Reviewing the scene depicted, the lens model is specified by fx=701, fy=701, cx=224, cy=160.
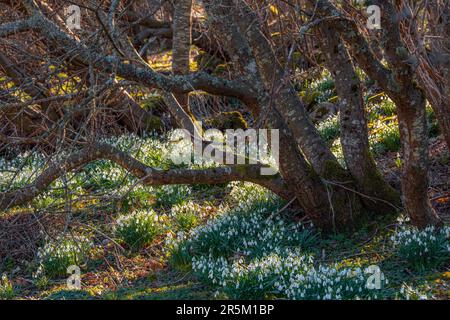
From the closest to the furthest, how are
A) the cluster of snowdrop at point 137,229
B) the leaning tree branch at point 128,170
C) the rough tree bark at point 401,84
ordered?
the rough tree bark at point 401,84 < the leaning tree branch at point 128,170 < the cluster of snowdrop at point 137,229

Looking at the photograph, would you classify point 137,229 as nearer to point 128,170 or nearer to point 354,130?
point 128,170

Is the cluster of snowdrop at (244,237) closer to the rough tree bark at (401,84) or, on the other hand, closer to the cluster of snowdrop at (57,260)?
the cluster of snowdrop at (57,260)

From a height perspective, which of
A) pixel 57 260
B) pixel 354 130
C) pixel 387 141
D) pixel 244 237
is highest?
pixel 387 141

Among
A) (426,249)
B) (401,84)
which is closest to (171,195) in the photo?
(426,249)

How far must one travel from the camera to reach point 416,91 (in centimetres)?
517

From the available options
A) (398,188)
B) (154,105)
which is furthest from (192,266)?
(154,105)

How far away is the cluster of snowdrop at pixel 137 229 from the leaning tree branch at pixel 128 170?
4.26ft

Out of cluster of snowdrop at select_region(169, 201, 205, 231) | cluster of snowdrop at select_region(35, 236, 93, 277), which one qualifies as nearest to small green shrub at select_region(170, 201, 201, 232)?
cluster of snowdrop at select_region(169, 201, 205, 231)

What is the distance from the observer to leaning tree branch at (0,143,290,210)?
5676 mm

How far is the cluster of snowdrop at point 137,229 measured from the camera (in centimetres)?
719

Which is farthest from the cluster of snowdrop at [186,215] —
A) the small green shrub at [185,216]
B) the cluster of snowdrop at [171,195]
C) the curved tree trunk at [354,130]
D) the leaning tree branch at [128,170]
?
the curved tree trunk at [354,130]

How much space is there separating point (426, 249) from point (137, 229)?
2987 millimetres

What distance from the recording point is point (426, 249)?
5.51m

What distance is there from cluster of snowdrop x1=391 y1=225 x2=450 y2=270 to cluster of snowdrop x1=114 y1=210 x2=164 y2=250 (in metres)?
2.68
